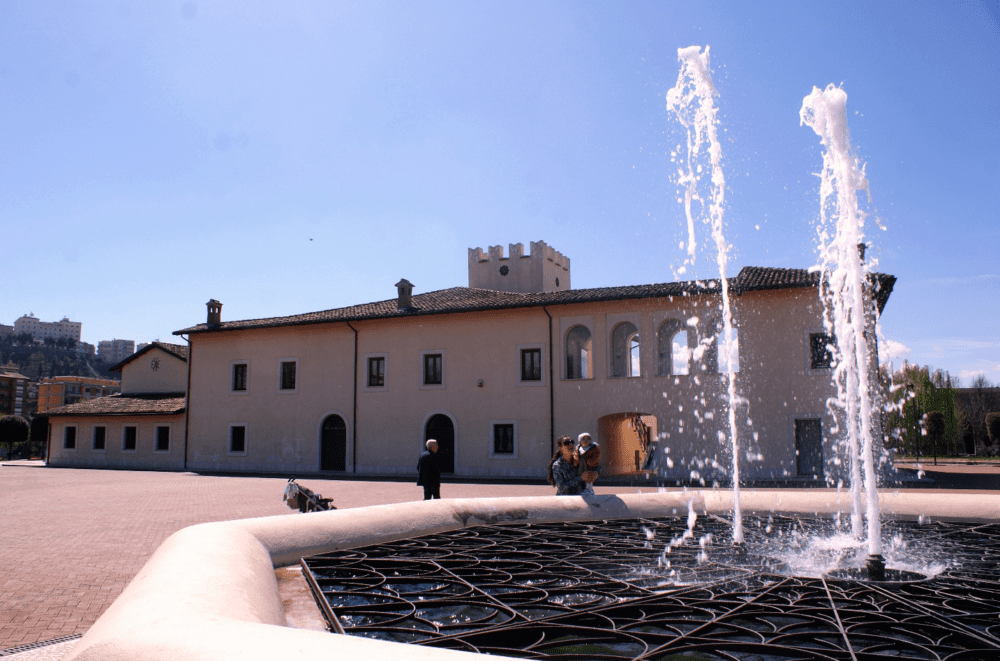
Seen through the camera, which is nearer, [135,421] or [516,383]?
[516,383]

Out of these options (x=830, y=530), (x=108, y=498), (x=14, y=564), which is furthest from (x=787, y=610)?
(x=108, y=498)

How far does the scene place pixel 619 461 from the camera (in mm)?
27875

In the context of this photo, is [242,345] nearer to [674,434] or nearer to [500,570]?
[674,434]

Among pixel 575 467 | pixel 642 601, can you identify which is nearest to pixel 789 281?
pixel 575 467

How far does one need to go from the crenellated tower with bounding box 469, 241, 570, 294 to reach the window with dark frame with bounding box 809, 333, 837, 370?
1725cm

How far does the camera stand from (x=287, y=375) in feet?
101

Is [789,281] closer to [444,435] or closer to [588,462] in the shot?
[444,435]

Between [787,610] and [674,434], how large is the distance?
2078 centimetres

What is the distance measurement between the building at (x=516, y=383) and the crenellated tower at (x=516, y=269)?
24.3 ft

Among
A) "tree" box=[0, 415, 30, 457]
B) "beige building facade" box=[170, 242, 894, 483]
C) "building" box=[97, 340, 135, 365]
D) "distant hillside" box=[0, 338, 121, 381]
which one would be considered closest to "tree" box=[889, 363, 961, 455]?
"beige building facade" box=[170, 242, 894, 483]

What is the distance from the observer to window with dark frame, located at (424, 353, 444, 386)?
27.8 metres

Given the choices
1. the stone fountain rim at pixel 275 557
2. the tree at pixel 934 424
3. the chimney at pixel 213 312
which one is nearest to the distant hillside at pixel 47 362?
the chimney at pixel 213 312

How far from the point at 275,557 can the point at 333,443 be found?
83.1 ft

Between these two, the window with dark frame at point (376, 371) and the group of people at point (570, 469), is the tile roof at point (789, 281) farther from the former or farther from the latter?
the group of people at point (570, 469)
